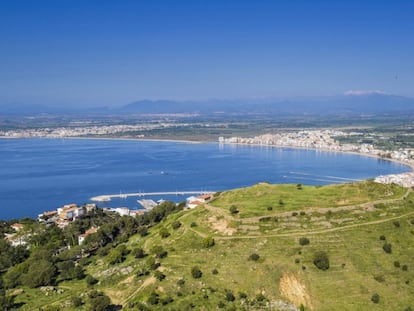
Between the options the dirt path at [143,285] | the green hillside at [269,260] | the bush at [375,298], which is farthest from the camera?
the dirt path at [143,285]

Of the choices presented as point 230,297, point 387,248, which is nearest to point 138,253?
point 230,297

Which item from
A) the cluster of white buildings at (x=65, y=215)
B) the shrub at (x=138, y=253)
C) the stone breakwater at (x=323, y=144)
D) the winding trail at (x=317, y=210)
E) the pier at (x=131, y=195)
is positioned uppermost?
the winding trail at (x=317, y=210)

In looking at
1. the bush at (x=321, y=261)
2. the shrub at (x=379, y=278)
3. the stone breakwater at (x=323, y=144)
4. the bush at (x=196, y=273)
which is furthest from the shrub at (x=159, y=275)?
the stone breakwater at (x=323, y=144)

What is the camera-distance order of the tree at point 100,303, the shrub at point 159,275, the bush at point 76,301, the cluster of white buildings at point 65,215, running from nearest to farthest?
1. the tree at point 100,303
2. the bush at point 76,301
3. the shrub at point 159,275
4. the cluster of white buildings at point 65,215

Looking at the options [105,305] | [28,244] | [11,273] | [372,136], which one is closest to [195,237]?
[105,305]

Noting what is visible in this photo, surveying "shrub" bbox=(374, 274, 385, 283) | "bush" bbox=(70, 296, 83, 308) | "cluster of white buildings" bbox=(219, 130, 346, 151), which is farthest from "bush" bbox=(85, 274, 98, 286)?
"cluster of white buildings" bbox=(219, 130, 346, 151)

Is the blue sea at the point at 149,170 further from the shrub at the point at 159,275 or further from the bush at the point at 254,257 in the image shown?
the bush at the point at 254,257

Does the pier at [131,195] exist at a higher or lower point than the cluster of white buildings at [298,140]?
lower

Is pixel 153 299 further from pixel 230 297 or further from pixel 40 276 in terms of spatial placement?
pixel 40 276
